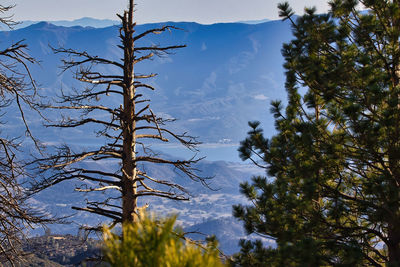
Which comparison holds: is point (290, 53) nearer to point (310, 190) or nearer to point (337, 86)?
point (337, 86)

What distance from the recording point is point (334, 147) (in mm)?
6762

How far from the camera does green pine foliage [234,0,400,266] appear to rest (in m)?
6.21

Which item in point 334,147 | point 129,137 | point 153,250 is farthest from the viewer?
point 129,137

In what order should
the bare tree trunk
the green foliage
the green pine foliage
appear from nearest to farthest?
the green foliage
the green pine foliage
the bare tree trunk

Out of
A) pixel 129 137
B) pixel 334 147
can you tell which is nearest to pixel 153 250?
pixel 334 147

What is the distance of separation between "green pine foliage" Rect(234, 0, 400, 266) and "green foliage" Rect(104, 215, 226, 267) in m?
2.69

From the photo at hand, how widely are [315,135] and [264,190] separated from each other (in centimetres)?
133

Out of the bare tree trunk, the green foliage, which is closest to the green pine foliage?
the bare tree trunk

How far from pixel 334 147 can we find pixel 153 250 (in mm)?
4351

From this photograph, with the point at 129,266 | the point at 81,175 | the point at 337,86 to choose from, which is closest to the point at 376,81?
the point at 337,86

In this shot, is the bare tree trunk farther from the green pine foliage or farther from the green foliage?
the green foliage

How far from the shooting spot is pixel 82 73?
9531 millimetres

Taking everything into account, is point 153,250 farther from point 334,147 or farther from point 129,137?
point 129,137

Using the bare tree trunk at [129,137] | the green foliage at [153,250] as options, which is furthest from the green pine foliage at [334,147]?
the green foliage at [153,250]
